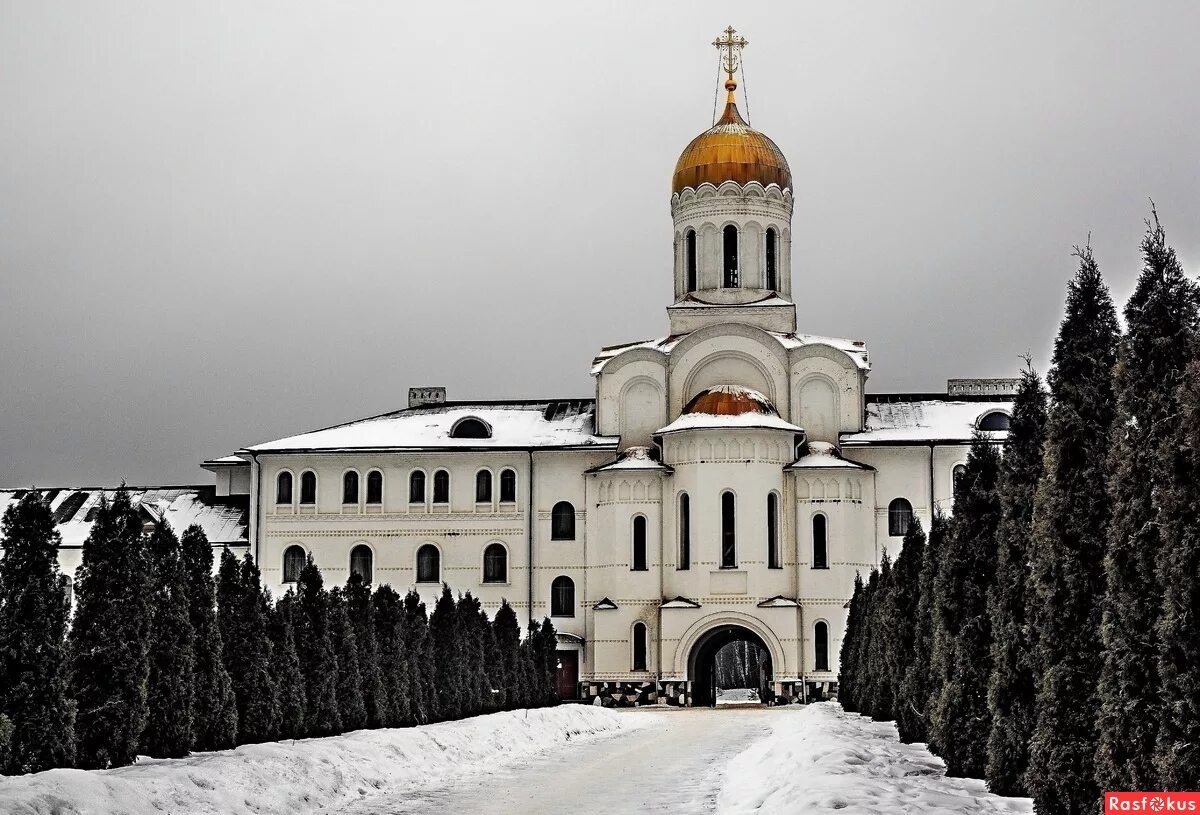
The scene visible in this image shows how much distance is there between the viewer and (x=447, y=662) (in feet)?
96.8

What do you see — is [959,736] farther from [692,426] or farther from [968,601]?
[692,426]

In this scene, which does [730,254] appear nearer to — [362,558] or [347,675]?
[362,558]

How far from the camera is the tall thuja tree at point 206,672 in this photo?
1789 centimetres

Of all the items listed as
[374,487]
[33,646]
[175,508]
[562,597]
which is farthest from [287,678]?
[175,508]

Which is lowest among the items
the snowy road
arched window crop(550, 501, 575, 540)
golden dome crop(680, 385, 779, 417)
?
the snowy road

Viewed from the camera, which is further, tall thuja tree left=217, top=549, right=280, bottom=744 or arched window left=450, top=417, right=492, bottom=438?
arched window left=450, top=417, right=492, bottom=438

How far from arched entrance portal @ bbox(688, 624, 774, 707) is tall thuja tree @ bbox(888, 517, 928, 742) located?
1819 centimetres

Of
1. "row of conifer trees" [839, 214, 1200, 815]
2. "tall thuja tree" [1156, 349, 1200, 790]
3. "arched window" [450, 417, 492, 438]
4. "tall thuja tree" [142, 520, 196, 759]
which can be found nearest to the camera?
"tall thuja tree" [1156, 349, 1200, 790]

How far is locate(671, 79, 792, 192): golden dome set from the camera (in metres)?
49.8

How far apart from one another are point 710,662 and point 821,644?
518cm

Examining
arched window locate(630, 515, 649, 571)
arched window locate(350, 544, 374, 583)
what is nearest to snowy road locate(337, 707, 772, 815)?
arched window locate(630, 515, 649, 571)

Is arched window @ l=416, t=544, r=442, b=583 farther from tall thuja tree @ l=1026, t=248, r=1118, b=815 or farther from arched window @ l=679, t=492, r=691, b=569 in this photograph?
tall thuja tree @ l=1026, t=248, r=1118, b=815

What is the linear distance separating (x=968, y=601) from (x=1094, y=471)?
487cm

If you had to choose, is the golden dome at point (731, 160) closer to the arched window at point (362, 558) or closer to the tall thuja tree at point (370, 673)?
the arched window at point (362, 558)
